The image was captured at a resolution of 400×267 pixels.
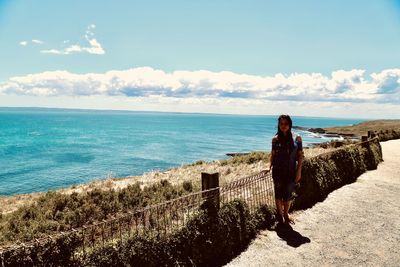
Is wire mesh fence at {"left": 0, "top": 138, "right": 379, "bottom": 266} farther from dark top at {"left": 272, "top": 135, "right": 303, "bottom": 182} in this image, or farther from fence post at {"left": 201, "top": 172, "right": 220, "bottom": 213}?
dark top at {"left": 272, "top": 135, "right": 303, "bottom": 182}

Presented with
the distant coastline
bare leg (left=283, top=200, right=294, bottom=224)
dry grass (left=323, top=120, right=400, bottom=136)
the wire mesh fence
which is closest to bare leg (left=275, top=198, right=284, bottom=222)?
bare leg (left=283, top=200, right=294, bottom=224)

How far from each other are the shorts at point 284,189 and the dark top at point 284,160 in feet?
0.37

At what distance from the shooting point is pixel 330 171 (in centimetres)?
1250

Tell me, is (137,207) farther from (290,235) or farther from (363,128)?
(363,128)

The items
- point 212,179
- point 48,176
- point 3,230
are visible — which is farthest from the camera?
point 48,176

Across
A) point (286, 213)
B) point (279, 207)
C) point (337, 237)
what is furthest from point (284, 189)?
point (337, 237)

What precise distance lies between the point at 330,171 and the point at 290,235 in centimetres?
532

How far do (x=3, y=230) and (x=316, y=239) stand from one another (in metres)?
9.26

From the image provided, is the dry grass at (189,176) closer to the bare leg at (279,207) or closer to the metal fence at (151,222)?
the metal fence at (151,222)

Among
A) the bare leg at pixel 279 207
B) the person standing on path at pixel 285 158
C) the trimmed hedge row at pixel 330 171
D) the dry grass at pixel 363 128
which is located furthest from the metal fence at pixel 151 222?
the dry grass at pixel 363 128

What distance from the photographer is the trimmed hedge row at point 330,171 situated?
34.7 feet

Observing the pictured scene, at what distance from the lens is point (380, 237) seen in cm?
800

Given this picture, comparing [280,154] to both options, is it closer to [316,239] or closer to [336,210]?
[316,239]

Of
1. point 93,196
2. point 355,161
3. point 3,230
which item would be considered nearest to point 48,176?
point 93,196
